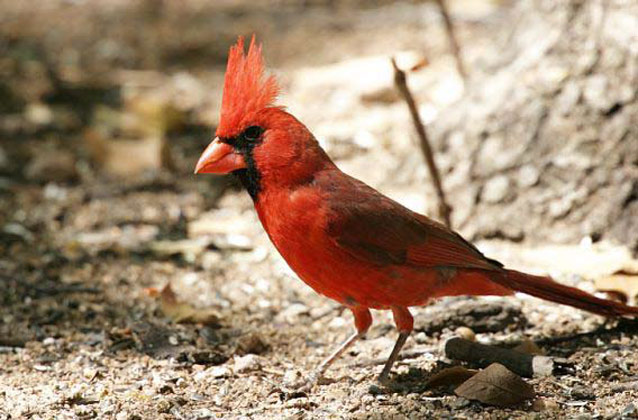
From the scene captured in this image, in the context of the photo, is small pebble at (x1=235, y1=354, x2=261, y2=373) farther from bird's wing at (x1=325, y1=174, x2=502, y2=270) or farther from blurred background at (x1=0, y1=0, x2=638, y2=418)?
bird's wing at (x1=325, y1=174, x2=502, y2=270)

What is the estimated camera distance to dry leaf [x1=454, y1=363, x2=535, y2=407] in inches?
109

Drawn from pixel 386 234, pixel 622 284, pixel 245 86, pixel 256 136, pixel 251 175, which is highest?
pixel 245 86

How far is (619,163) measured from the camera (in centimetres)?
406

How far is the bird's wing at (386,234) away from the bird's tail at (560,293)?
7cm

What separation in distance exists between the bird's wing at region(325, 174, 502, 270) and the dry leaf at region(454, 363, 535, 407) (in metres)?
0.51

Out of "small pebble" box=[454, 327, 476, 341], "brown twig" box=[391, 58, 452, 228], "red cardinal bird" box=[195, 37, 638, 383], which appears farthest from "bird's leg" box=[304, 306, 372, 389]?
"brown twig" box=[391, 58, 452, 228]

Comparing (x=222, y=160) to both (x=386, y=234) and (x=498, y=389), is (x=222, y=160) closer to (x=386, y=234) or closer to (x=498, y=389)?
(x=386, y=234)

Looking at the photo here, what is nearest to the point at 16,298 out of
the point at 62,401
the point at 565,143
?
the point at 62,401

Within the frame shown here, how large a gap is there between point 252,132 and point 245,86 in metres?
0.15

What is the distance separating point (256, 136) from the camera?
319 centimetres

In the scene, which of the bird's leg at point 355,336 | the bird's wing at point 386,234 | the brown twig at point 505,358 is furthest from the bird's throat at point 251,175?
the brown twig at point 505,358

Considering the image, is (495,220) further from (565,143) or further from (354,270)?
(354,270)

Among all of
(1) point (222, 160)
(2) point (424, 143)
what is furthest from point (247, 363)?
(2) point (424, 143)

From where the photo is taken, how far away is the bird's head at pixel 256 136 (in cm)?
314
